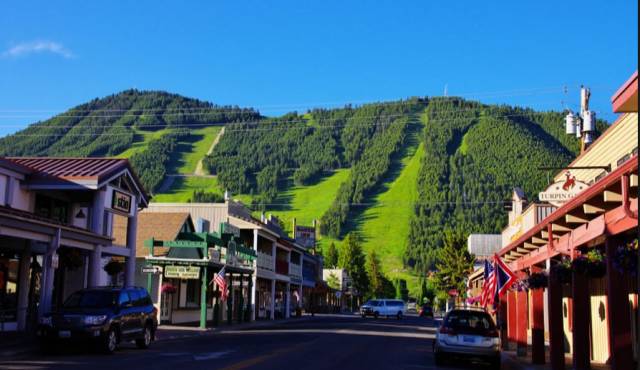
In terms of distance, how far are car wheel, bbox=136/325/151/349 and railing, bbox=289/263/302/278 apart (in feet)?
147

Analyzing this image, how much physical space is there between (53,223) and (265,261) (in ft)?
111

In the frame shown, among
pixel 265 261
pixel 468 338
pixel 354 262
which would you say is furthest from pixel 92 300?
pixel 354 262

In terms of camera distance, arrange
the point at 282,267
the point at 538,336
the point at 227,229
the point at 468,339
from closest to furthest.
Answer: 1. the point at 468,339
2. the point at 538,336
3. the point at 227,229
4. the point at 282,267

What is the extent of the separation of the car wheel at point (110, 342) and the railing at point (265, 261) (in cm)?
3265

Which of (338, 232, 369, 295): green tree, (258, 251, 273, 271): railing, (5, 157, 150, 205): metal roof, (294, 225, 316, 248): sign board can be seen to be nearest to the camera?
(5, 157, 150, 205): metal roof

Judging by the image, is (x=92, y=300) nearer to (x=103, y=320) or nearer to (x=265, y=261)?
(x=103, y=320)

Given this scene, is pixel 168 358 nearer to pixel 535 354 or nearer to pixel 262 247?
pixel 535 354

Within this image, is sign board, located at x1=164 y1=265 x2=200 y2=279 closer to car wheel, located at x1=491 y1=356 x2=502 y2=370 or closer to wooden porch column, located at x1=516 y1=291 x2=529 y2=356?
wooden porch column, located at x1=516 y1=291 x2=529 y2=356

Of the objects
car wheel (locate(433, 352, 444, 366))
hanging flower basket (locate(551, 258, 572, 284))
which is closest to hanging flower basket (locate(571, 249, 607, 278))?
hanging flower basket (locate(551, 258, 572, 284))

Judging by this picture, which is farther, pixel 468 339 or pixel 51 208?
pixel 51 208

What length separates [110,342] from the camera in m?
19.1

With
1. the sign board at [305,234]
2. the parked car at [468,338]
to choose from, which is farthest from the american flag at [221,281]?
the sign board at [305,234]

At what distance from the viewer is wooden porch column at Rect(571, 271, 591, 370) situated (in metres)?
15.4

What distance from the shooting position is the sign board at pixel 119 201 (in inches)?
1045
